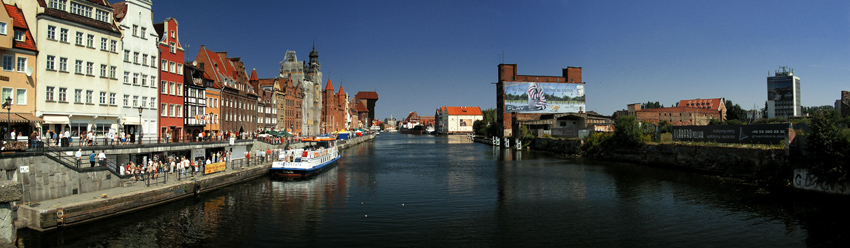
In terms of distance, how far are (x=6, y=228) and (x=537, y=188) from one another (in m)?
31.2

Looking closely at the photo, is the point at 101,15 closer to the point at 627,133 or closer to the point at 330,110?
the point at 627,133

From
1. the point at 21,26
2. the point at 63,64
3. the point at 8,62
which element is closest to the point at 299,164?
the point at 63,64

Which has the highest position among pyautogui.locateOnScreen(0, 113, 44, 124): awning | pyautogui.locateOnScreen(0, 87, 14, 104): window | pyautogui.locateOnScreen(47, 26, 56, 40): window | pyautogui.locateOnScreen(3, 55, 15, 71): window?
pyautogui.locateOnScreen(47, 26, 56, 40): window

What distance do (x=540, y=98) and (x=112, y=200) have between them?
104975mm

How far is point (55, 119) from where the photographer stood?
1351 inches

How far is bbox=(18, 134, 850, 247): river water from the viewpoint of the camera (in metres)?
20.1

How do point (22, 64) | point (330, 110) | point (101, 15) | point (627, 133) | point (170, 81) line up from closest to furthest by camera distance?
point (22, 64) → point (101, 15) → point (170, 81) → point (627, 133) → point (330, 110)

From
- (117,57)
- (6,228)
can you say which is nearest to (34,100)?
(117,57)

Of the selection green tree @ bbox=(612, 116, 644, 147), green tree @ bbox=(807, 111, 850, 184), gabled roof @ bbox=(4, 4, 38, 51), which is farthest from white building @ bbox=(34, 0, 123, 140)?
green tree @ bbox=(612, 116, 644, 147)

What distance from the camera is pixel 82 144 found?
107 ft

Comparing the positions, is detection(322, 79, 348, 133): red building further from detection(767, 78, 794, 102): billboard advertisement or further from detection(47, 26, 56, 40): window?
detection(767, 78, 794, 102): billboard advertisement

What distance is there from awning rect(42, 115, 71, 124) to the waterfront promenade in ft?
33.2

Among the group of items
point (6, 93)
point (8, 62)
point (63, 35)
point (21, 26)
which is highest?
point (63, 35)

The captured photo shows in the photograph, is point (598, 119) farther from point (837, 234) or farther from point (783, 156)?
point (837, 234)
